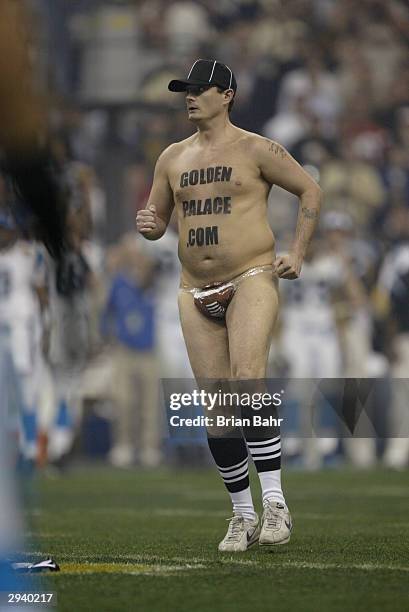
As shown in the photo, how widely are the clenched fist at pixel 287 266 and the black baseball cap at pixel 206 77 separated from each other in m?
0.85

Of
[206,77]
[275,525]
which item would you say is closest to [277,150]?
[206,77]

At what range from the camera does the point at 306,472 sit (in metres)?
14.5

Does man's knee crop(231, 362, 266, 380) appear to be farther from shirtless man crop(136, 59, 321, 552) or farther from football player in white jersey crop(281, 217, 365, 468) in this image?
football player in white jersey crop(281, 217, 365, 468)

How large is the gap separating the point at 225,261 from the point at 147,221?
41 cm

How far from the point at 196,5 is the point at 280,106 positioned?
5.73ft

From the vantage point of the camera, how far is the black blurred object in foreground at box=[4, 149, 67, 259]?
3910 mm

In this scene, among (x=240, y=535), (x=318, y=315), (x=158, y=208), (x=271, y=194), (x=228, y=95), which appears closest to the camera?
(x=240, y=535)

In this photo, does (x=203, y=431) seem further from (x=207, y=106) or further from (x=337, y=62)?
(x=337, y=62)

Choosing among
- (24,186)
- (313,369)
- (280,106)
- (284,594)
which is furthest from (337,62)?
(24,186)

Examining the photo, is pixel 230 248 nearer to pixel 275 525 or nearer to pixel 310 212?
pixel 310 212

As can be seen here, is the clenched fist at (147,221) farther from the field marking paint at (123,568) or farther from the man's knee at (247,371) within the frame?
the field marking paint at (123,568)

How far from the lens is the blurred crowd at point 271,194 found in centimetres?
1557

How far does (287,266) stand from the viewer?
680cm

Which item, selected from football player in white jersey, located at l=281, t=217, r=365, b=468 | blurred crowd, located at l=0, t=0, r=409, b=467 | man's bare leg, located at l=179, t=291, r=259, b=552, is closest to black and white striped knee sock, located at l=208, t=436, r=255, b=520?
man's bare leg, located at l=179, t=291, r=259, b=552
